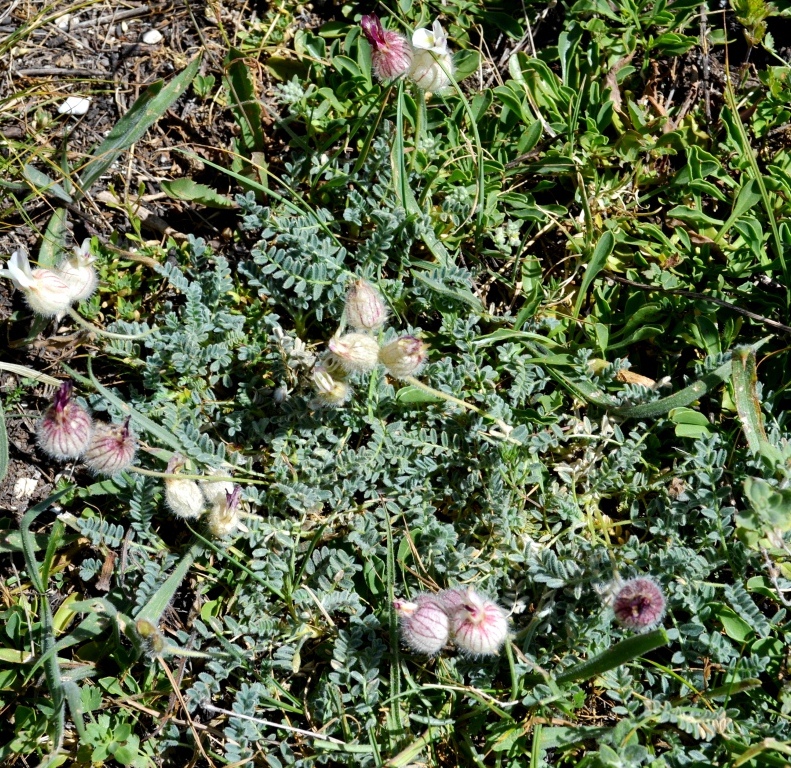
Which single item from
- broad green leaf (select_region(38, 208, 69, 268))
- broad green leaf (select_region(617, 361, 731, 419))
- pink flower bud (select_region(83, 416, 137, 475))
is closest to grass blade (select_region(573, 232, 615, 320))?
broad green leaf (select_region(617, 361, 731, 419))

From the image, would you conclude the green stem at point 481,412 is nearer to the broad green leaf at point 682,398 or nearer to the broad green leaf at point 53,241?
the broad green leaf at point 682,398

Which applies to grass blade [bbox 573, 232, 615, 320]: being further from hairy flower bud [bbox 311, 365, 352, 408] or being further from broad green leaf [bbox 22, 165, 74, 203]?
broad green leaf [bbox 22, 165, 74, 203]

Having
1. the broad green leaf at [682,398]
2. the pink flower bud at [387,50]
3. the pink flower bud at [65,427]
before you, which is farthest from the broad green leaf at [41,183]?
the broad green leaf at [682,398]

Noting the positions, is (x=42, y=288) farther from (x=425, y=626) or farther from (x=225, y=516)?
(x=425, y=626)

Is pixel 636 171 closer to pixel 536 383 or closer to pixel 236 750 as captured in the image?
pixel 536 383

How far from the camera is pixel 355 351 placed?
8.68 feet

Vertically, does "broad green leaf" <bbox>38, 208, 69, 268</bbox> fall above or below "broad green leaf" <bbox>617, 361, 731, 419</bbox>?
above

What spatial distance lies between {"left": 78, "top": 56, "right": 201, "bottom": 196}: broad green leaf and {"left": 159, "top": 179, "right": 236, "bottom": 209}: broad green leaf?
223mm

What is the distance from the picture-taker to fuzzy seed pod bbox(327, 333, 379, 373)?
2623 mm

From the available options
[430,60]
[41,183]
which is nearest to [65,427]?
[41,183]

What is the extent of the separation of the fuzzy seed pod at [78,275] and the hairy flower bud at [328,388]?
0.94 m

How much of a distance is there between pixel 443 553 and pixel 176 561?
1005mm

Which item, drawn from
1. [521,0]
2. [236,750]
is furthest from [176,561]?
[521,0]

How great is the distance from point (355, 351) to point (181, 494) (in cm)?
80
